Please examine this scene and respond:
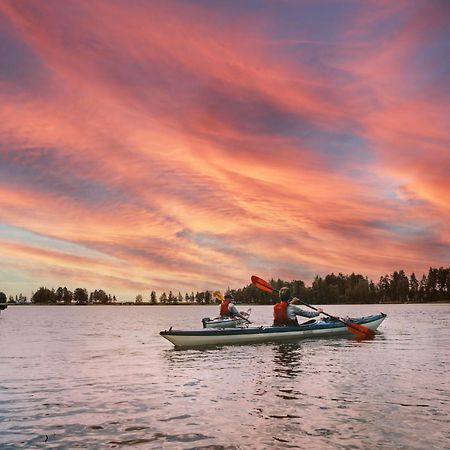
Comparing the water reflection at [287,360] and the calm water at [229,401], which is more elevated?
the water reflection at [287,360]

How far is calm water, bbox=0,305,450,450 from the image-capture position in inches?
414

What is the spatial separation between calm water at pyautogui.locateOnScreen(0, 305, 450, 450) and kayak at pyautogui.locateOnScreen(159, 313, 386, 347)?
191cm

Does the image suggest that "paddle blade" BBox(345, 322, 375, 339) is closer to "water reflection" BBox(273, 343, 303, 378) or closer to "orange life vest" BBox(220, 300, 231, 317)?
"water reflection" BBox(273, 343, 303, 378)

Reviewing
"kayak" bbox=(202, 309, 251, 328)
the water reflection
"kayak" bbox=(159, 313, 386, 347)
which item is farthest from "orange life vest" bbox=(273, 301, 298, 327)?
"kayak" bbox=(202, 309, 251, 328)

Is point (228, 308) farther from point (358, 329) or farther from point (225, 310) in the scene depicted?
point (358, 329)

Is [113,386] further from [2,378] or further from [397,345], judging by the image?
[397,345]

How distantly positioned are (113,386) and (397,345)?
2014cm

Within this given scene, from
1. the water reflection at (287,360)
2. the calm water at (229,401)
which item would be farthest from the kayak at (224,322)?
the calm water at (229,401)

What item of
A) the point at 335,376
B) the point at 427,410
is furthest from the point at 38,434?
the point at 335,376

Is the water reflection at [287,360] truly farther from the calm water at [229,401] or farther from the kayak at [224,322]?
the kayak at [224,322]

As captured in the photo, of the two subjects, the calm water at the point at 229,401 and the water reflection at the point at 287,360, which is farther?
the water reflection at the point at 287,360

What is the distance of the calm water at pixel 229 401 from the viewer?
10508 millimetres

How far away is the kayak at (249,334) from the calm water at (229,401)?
6.28ft

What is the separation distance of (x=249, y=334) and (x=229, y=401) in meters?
15.2
